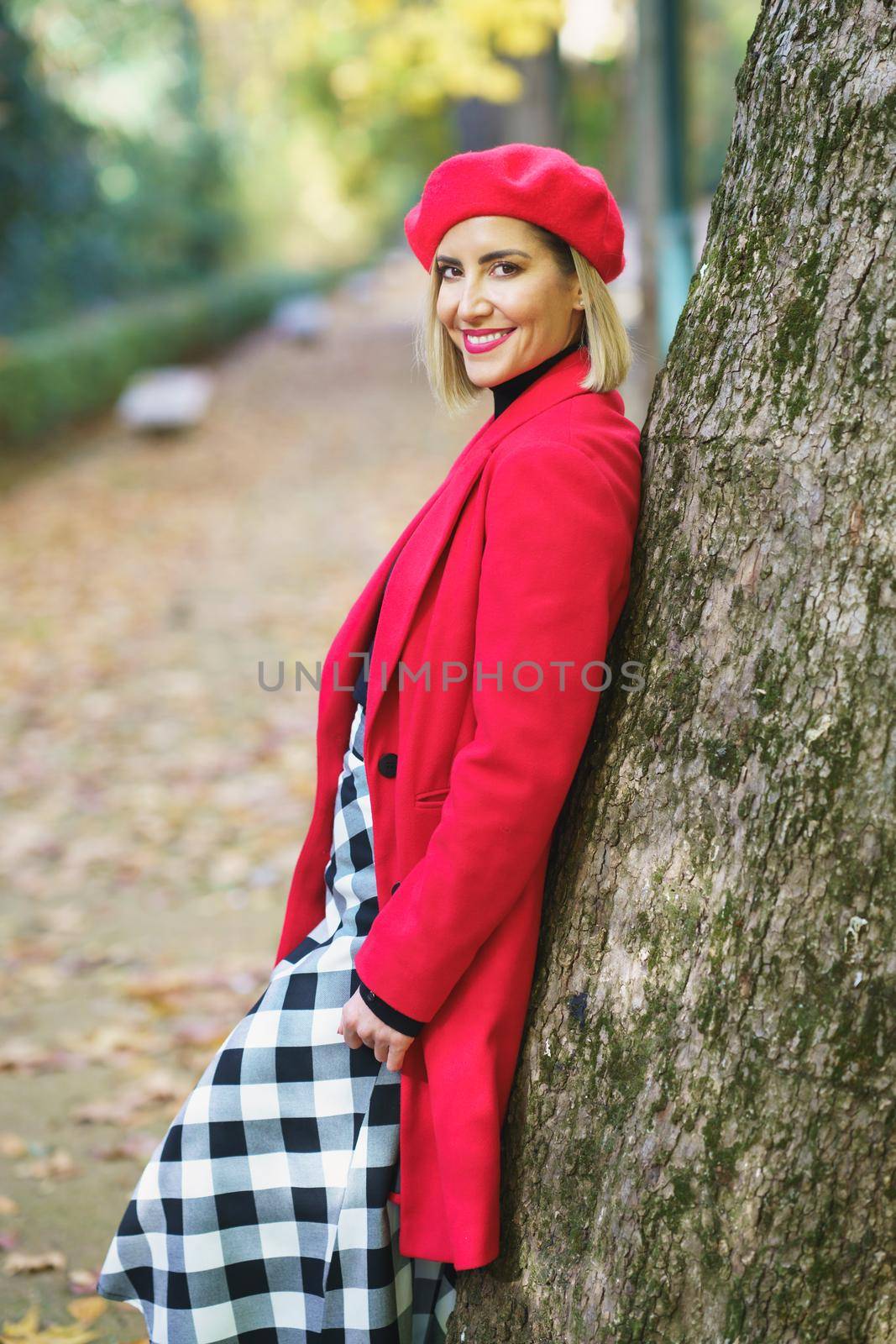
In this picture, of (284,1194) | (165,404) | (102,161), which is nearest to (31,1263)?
(284,1194)

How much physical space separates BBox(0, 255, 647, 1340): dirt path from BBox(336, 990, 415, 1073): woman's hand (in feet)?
4.33

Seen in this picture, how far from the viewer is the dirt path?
11.5 feet

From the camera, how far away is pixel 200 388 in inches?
610

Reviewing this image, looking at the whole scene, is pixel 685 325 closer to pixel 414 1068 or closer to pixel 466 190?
pixel 466 190

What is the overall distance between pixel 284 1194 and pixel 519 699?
87 centimetres

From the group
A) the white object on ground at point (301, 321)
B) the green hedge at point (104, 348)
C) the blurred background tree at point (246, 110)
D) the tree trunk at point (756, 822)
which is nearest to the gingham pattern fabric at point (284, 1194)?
the tree trunk at point (756, 822)

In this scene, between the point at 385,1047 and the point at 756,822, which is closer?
the point at 756,822

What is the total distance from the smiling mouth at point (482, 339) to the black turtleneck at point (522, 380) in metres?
0.06

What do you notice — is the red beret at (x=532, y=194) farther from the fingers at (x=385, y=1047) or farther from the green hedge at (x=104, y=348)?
the green hedge at (x=104, y=348)

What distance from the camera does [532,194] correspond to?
69.7 inches

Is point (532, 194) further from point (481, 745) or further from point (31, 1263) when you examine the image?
point (31, 1263)

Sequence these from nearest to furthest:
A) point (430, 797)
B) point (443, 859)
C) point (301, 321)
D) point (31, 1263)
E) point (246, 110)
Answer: point (443, 859) → point (430, 797) → point (31, 1263) → point (301, 321) → point (246, 110)

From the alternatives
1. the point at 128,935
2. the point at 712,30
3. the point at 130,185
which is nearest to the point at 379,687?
the point at 128,935

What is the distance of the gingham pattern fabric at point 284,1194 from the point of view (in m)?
1.83
